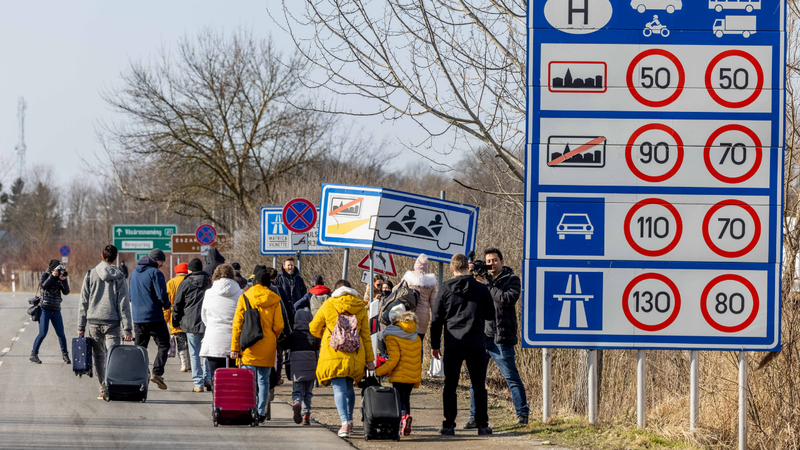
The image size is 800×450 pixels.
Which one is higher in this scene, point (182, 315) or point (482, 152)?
point (482, 152)

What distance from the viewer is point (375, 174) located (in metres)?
39.4

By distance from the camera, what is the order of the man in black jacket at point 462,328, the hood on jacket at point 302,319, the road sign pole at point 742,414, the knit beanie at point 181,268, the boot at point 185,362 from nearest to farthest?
the road sign pole at point 742,414 → the man in black jacket at point 462,328 → the hood on jacket at point 302,319 → the knit beanie at point 181,268 → the boot at point 185,362

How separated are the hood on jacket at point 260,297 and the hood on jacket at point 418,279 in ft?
5.94

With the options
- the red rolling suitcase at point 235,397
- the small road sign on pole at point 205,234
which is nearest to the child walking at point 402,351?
the red rolling suitcase at point 235,397

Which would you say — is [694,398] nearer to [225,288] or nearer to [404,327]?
[404,327]

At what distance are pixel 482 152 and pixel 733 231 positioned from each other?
3663 mm

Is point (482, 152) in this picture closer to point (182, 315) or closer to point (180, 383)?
point (182, 315)

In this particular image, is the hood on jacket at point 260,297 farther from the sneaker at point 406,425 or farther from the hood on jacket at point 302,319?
the sneaker at point 406,425

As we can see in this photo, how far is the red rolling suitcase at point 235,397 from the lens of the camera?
9289 mm

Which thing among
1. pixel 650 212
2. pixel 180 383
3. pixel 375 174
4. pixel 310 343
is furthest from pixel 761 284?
pixel 375 174

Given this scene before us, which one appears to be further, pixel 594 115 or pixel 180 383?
pixel 180 383

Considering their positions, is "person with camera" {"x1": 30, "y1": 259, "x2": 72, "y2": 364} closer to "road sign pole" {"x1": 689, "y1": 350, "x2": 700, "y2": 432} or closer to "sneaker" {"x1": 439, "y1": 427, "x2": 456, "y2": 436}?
"sneaker" {"x1": 439, "y1": 427, "x2": 456, "y2": 436}

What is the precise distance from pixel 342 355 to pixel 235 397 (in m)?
1.29

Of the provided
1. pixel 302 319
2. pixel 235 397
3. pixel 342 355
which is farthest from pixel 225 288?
pixel 342 355
